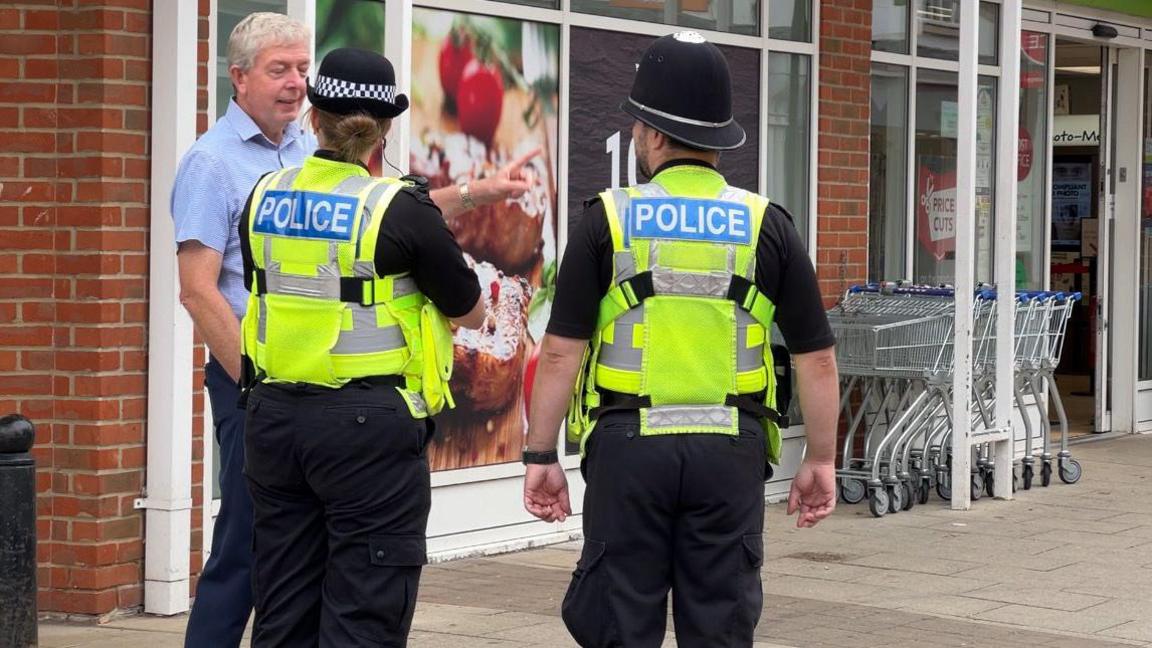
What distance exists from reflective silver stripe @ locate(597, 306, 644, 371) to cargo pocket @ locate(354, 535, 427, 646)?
65 centimetres

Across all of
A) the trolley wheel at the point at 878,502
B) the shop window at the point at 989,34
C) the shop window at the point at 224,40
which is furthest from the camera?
the shop window at the point at 989,34

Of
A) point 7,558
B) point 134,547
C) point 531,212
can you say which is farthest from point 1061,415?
point 7,558

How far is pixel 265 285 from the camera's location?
4727 millimetres

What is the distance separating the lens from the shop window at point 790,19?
11047 millimetres

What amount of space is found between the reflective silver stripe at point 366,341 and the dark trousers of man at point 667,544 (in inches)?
22.3

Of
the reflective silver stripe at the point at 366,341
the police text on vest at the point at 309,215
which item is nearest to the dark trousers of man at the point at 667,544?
the reflective silver stripe at the point at 366,341

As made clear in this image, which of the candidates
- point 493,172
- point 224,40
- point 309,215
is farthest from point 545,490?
point 493,172

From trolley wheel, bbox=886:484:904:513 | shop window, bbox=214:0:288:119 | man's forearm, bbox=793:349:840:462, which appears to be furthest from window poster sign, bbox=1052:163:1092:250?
man's forearm, bbox=793:349:840:462

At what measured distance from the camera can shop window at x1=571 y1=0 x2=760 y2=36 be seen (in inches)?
385

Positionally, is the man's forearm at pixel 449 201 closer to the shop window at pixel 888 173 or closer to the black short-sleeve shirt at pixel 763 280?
the black short-sleeve shirt at pixel 763 280

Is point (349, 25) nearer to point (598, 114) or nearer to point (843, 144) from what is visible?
point (598, 114)

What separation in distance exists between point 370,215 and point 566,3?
5057mm

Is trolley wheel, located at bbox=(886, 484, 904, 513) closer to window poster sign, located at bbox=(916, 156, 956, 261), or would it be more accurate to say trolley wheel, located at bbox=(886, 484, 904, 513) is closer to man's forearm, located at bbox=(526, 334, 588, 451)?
window poster sign, located at bbox=(916, 156, 956, 261)

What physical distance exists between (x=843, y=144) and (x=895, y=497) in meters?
2.26
